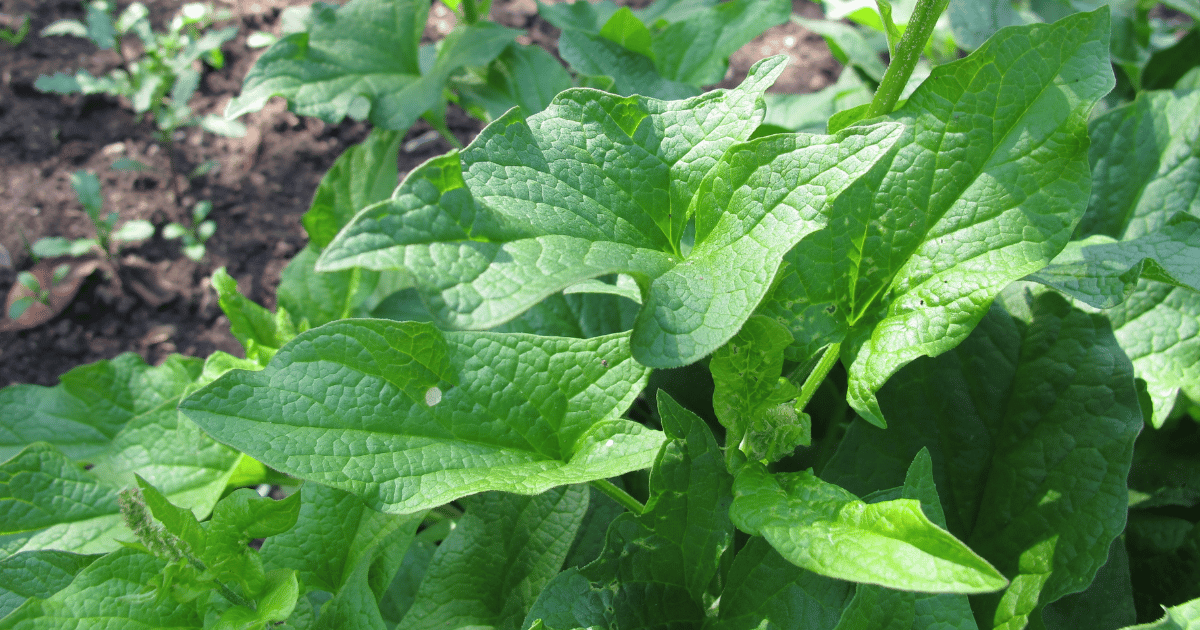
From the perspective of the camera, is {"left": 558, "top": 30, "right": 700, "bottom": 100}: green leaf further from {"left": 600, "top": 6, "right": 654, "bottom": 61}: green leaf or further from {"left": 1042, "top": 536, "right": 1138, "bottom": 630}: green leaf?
{"left": 1042, "top": 536, "right": 1138, "bottom": 630}: green leaf

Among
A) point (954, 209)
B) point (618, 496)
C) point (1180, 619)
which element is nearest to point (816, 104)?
Result: point (954, 209)

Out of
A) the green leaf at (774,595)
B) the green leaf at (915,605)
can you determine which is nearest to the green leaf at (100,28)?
the green leaf at (774,595)

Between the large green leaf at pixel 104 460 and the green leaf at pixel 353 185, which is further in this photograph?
the green leaf at pixel 353 185

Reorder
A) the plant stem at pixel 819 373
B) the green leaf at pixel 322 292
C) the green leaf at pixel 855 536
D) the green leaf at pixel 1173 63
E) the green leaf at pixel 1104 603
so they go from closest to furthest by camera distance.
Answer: the green leaf at pixel 855 536 < the plant stem at pixel 819 373 < the green leaf at pixel 1104 603 < the green leaf at pixel 322 292 < the green leaf at pixel 1173 63

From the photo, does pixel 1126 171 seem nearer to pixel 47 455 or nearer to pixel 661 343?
pixel 661 343

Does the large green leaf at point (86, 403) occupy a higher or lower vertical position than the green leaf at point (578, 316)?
lower

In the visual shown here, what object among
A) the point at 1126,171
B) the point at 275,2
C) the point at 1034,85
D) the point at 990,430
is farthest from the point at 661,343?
the point at 275,2

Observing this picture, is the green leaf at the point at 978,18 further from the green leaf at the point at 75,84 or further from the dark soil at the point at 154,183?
the green leaf at the point at 75,84
